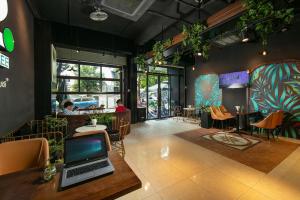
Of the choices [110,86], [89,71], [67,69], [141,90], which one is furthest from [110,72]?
[141,90]

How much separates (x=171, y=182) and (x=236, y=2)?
13.0ft

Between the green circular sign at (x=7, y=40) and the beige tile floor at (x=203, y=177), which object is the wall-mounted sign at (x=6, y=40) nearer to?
the green circular sign at (x=7, y=40)

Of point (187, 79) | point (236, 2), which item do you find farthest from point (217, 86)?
point (236, 2)

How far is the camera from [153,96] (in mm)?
9023

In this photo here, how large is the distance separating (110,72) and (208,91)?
5371 millimetres

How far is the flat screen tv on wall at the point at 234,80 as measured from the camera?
6.26m

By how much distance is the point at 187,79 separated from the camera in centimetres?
953

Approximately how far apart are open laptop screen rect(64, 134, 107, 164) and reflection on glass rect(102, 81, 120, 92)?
620 centimetres

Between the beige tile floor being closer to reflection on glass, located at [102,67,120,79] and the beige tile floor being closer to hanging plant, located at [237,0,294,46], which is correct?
hanging plant, located at [237,0,294,46]

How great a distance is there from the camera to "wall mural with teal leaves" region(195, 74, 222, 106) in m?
7.64

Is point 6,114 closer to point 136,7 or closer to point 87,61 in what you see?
point 136,7

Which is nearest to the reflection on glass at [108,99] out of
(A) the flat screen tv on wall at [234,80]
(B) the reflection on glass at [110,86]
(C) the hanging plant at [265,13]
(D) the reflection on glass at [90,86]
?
(B) the reflection on glass at [110,86]

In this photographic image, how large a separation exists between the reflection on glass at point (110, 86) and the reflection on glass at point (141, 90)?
4.16 feet

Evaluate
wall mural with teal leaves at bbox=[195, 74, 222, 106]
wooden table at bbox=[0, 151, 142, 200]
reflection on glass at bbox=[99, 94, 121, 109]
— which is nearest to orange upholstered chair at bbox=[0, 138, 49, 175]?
wooden table at bbox=[0, 151, 142, 200]
